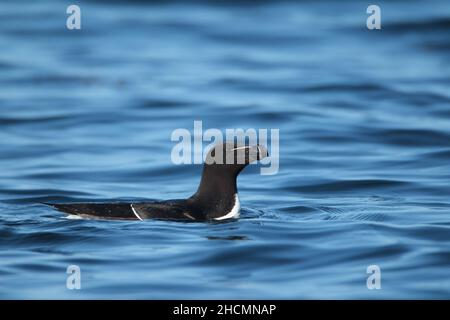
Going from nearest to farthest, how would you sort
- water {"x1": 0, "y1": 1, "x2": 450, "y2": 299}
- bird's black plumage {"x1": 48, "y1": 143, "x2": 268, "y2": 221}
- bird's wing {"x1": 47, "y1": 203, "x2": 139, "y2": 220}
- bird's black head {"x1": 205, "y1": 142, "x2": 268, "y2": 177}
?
water {"x1": 0, "y1": 1, "x2": 450, "y2": 299} → bird's wing {"x1": 47, "y1": 203, "x2": 139, "y2": 220} → bird's black plumage {"x1": 48, "y1": 143, "x2": 268, "y2": 221} → bird's black head {"x1": 205, "y1": 142, "x2": 268, "y2": 177}

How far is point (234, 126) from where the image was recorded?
20.1m

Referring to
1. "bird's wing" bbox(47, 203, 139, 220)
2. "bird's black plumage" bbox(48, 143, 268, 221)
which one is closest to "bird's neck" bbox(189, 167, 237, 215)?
"bird's black plumage" bbox(48, 143, 268, 221)

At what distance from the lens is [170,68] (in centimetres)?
2595

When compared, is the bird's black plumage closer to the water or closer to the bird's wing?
the bird's wing

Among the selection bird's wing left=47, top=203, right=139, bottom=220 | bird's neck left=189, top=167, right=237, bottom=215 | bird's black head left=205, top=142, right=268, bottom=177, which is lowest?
bird's wing left=47, top=203, right=139, bottom=220

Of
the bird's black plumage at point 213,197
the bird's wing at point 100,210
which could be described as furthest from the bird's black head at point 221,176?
the bird's wing at point 100,210

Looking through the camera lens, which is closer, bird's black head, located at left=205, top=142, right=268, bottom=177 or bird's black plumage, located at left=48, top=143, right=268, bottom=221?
bird's black plumage, located at left=48, top=143, right=268, bottom=221

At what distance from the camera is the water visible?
10984 millimetres

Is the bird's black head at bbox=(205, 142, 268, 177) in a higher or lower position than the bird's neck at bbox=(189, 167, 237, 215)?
higher

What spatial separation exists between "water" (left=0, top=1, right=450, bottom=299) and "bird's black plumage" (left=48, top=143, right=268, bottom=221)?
0.50 feet

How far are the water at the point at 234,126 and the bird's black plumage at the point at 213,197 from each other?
0.50 ft

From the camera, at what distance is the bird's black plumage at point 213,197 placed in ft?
39.8

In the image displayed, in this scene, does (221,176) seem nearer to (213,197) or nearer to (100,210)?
(213,197)
